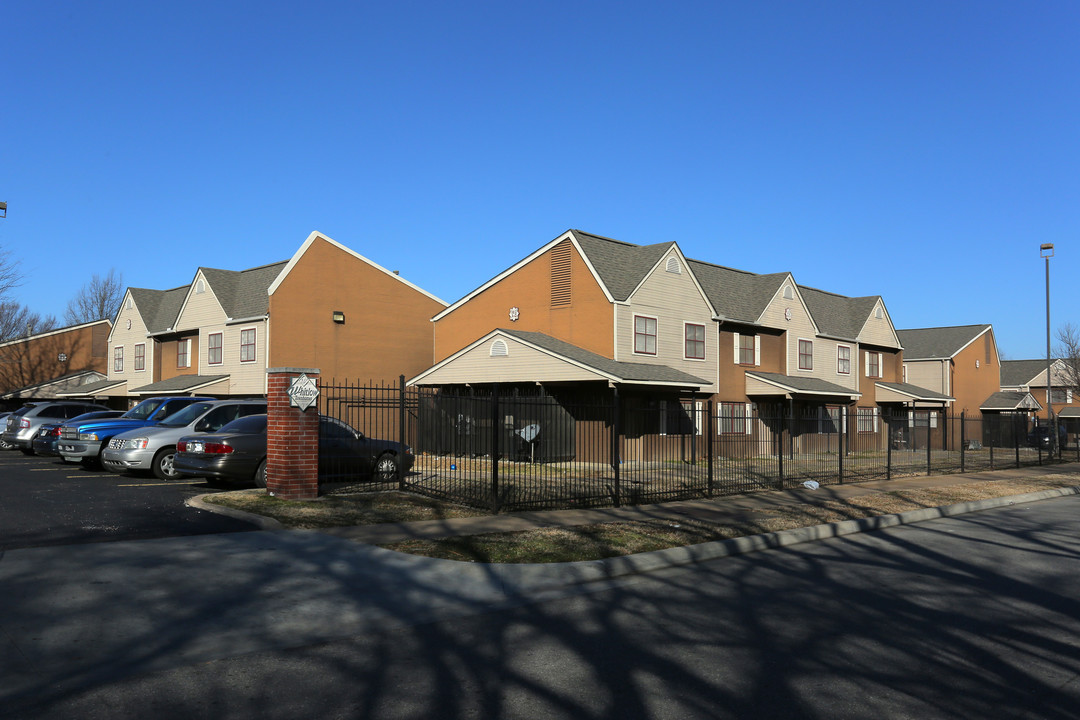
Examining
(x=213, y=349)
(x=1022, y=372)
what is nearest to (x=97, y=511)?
(x=213, y=349)

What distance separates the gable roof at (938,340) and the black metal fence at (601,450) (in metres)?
8.55

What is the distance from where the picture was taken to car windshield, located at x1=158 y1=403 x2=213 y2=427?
19.0 meters

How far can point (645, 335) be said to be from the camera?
30.3 metres

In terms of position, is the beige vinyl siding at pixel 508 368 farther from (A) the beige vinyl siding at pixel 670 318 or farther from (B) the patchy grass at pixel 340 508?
(B) the patchy grass at pixel 340 508

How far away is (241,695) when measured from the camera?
5.54 meters

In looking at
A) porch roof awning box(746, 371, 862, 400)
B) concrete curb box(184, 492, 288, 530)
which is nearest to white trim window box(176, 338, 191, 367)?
porch roof awning box(746, 371, 862, 400)

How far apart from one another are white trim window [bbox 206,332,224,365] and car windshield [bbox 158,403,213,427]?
18805 millimetres

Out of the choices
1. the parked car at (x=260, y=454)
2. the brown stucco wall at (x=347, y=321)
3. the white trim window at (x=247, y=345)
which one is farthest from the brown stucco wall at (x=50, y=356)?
the parked car at (x=260, y=454)

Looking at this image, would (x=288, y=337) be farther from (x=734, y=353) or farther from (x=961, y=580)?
(x=961, y=580)

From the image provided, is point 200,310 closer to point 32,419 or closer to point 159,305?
point 159,305

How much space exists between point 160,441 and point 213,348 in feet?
68.9

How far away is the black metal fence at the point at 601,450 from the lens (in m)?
16.0

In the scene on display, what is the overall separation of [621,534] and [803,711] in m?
6.67

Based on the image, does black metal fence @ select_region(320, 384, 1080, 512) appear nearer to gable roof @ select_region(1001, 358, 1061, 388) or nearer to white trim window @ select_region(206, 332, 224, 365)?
white trim window @ select_region(206, 332, 224, 365)
